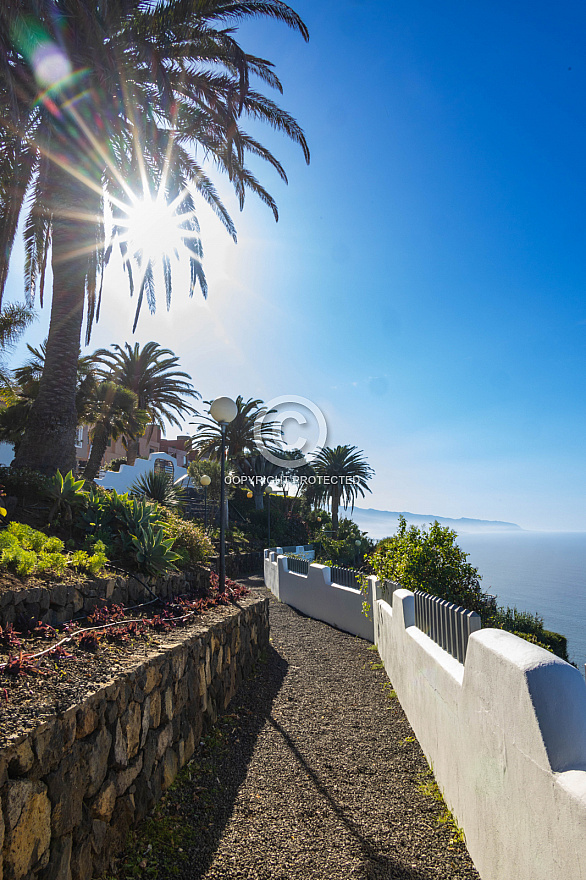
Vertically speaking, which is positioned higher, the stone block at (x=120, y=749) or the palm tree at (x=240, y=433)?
the palm tree at (x=240, y=433)

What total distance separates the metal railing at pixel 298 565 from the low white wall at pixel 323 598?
6.2 inches

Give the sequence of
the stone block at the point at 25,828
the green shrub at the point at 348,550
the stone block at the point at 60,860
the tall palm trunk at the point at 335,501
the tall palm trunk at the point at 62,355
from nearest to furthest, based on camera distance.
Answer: the stone block at the point at 25,828
the stone block at the point at 60,860
the tall palm trunk at the point at 62,355
the green shrub at the point at 348,550
the tall palm trunk at the point at 335,501

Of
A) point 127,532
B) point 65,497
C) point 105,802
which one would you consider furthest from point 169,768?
point 65,497

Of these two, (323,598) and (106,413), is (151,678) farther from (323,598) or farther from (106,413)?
(106,413)

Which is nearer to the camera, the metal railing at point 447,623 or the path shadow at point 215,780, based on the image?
the path shadow at point 215,780

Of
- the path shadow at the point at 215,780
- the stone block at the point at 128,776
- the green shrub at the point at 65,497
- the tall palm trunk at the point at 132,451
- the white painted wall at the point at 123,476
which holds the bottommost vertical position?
the path shadow at the point at 215,780

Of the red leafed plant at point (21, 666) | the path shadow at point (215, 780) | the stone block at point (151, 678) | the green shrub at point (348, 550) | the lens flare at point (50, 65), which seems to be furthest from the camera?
the green shrub at point (348, 550)

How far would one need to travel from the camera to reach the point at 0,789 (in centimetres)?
208

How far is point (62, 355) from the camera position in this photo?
900 cm

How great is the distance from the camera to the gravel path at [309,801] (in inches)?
123

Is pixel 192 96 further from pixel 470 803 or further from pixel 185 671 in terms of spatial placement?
pixel 470 803

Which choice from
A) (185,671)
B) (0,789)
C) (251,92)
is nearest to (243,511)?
(251,92)

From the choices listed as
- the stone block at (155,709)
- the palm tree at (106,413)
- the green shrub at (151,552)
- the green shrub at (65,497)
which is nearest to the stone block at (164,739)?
the stone block at (155,709)

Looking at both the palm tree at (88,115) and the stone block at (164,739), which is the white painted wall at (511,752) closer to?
the stone block at (164,739)
